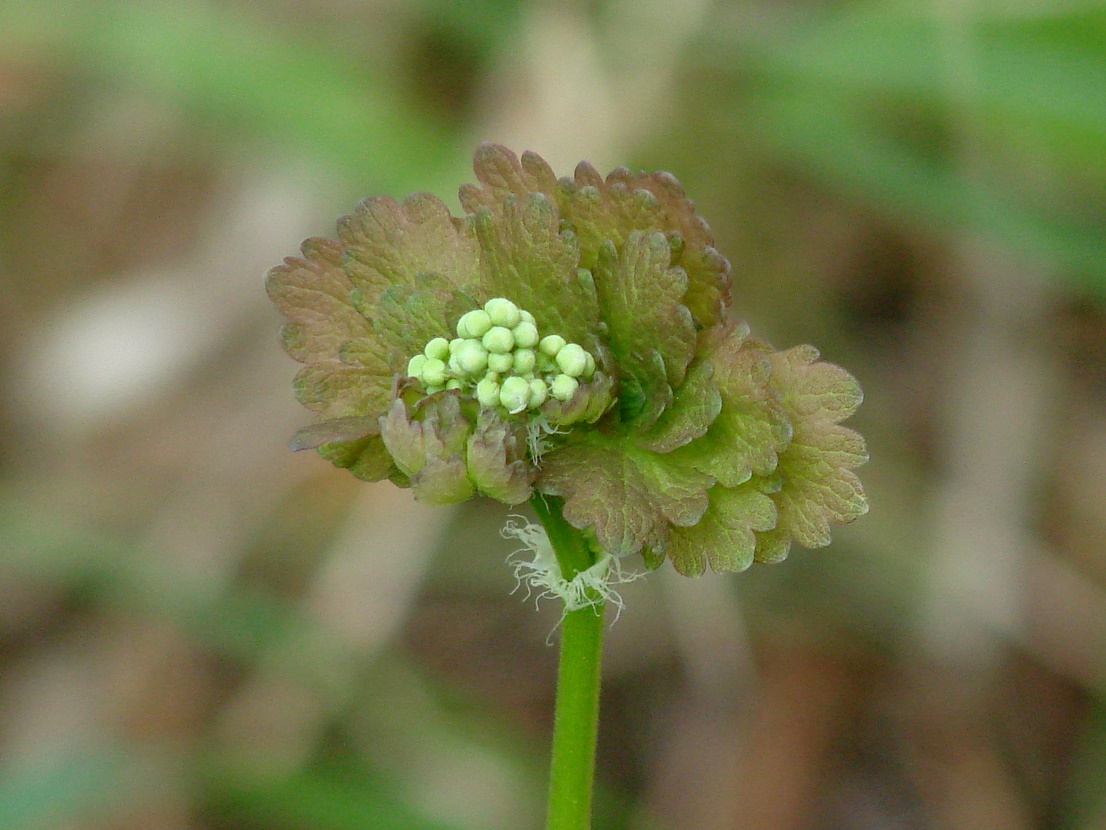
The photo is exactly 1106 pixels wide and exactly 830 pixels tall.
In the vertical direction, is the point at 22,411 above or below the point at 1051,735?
below

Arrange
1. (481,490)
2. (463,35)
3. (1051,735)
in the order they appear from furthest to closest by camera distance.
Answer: (463,35), (1051,735), (481,490)

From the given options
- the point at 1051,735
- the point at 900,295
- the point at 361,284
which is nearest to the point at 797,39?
the point at 900,295

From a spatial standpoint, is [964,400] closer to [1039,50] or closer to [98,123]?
[1039,50]

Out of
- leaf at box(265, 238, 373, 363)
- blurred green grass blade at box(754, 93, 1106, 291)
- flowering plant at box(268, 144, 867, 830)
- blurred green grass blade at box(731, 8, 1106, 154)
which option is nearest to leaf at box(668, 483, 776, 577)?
flowering plant at box(268, 144, 867, 830)

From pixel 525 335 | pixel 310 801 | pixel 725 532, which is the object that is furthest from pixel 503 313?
pixel 310 801

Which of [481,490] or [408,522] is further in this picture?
[408,522]
